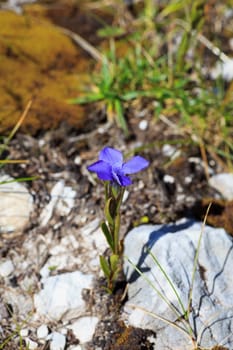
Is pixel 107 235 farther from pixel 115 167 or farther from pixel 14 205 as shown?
pixel 14 205

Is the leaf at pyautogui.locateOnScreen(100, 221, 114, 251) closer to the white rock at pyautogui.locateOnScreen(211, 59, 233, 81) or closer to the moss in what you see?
the moss

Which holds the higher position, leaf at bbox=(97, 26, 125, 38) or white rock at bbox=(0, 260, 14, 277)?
leaf at bbox=(97, 26, 125, 38)

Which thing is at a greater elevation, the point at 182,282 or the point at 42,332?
the point at 182,282

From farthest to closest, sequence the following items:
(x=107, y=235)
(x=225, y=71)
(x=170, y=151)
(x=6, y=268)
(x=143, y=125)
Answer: (x=225, y=71), (x=143, y=125), (x=170, y=151), (x=6, y=268), (x=107, y=235)

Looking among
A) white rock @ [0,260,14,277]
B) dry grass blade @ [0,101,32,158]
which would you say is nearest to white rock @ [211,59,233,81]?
dry grass blade @ [0,101,32,158]

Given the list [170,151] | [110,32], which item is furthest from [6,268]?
[110,32]

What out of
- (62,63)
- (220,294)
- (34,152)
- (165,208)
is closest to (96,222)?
(165,208)
